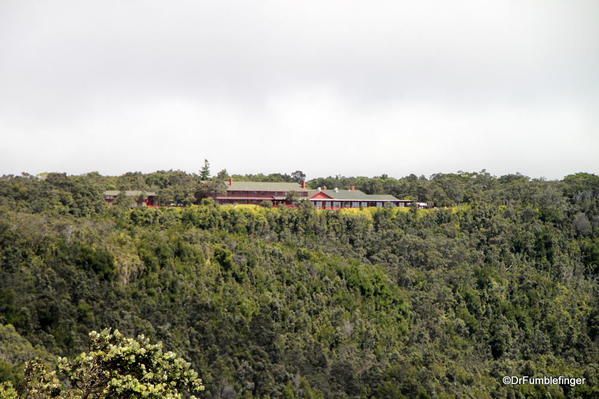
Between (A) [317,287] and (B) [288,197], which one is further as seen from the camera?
(B) [288,197]

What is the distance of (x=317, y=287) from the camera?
147ft

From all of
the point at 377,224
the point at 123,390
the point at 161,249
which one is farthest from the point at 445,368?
the point at 123,390

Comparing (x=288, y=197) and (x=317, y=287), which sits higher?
(x=288, y=197)

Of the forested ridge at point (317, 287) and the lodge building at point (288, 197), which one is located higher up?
the lodge building at point (288, 197)

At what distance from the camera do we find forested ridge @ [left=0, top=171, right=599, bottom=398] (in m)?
34.8

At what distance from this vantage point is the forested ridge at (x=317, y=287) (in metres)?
34.8

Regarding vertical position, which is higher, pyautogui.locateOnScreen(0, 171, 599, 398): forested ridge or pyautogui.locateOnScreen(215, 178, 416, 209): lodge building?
pyautogui.locateOnScreen(215, 178, 416, 209): lodge building

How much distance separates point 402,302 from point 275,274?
11.7 meters

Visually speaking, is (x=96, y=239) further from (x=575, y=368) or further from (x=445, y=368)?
(x=575, y=368)

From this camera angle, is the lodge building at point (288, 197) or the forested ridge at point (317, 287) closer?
the forested ridge at point (317, 287)

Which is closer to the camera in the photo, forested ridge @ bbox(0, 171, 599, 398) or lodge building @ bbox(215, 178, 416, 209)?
forested ridge @ bbox(0, 171, 599, 398)

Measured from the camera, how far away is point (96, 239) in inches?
1491

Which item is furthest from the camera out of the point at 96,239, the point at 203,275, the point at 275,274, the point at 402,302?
the point at 402,302

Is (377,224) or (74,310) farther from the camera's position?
(377,224)
